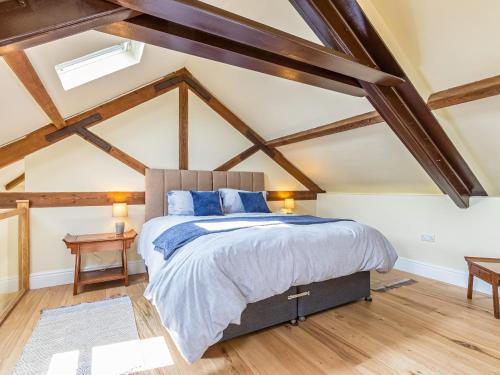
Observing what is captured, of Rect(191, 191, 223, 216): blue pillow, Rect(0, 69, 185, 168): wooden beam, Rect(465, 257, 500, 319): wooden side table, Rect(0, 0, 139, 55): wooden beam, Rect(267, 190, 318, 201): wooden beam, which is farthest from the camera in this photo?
Rect(267, 190, 318, 201): wooden beam

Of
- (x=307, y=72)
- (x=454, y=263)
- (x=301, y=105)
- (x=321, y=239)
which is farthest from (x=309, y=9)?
(x=454, y=263)

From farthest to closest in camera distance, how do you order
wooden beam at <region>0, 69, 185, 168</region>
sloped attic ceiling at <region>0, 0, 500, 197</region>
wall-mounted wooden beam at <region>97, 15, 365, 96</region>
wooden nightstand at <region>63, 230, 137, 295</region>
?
wooden beam at <region>0, 69, 185, 168</region> → wooden nightstand at <region>63, 230, 137, 295</region> → sloped attic ceiling at <region>0, 0, 500, 197</region> → wall-mounted wooden beam at <region>97, 15, 365, 96</region>

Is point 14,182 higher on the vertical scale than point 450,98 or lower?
lower

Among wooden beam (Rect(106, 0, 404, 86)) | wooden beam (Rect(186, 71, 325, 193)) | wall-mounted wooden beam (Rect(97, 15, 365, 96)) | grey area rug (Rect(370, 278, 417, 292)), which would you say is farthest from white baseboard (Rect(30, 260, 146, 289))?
grey area rug (Rect(370, 278, 417, 292))

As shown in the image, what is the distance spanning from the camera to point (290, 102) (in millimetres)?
3568

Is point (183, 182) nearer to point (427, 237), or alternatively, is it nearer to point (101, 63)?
point (101, 63)

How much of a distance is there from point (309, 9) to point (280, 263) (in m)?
1.98

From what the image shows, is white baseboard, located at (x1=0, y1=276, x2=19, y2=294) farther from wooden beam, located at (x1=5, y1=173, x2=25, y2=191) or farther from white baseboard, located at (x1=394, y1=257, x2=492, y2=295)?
white baseboard, located at (x1=394, y1=257, x2=492, y2=295)

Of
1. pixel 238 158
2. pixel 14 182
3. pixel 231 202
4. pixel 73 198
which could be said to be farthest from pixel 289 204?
pixel 14 182

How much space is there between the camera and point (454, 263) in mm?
3430

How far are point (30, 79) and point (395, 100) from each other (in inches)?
113

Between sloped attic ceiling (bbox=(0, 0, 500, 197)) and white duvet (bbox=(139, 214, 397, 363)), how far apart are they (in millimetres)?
1325

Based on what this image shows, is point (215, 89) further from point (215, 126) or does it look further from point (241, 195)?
point (241, 195)

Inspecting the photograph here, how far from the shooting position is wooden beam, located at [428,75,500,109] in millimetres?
2135
